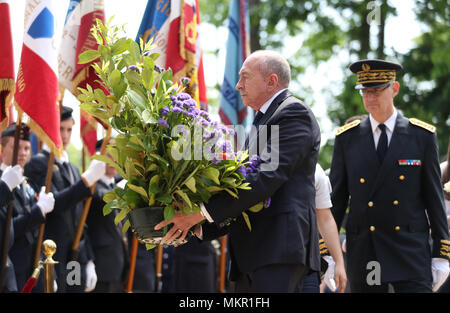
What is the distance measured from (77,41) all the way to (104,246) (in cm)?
220

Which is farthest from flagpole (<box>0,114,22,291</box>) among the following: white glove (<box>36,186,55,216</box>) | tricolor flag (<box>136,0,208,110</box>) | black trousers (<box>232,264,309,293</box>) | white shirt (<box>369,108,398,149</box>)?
white shirt (<box>369,108,398,149</box>)

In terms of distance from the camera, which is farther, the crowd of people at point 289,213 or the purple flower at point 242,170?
the crowd of people at point 289,213

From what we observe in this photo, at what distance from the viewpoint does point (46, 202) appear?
6574mm

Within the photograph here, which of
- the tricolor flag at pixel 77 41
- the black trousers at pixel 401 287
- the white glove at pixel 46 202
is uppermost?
the tricolor flag at pixel 77 41

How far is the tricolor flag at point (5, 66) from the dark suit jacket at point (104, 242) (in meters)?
2.05

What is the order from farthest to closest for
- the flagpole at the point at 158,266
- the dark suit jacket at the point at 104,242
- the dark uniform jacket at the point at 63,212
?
the flagpole at the point at 158,266, the dark suit jacket at the point at 104,242, the dark uniform jacket at the point at 63,212

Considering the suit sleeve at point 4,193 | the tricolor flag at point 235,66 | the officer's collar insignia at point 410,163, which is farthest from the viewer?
the tricolor flag at point 235,66

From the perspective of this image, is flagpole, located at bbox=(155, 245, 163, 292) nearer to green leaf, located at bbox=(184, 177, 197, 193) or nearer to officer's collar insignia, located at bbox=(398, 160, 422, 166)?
officer's collar insignia, located at bbox=(398, 160, 422, 166)

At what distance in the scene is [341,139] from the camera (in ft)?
18.5

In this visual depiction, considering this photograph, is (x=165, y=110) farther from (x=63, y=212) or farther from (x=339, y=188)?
(x=63, y=212)

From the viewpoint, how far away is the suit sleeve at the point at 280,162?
3.78 m

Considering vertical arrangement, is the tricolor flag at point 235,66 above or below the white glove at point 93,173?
above

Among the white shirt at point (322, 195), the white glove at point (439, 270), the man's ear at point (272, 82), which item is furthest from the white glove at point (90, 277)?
the man's ear at point (272, 82)

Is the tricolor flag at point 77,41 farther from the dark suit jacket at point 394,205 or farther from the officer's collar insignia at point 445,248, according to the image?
the officer's collar insignia at point 445,248
